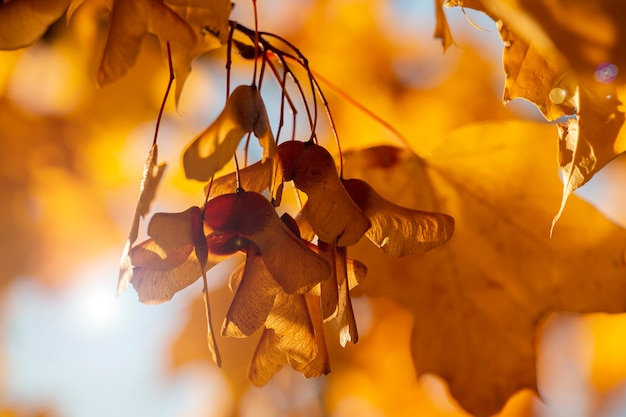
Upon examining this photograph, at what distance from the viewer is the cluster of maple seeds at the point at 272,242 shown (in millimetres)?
469

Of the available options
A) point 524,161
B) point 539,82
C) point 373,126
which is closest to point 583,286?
point 524,161

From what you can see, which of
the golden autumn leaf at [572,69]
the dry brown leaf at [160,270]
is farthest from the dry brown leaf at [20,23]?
the golden autumn leaf at [572,69]

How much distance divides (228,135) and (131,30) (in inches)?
3.6

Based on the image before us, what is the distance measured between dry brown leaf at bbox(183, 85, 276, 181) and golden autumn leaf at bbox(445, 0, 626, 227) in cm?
16

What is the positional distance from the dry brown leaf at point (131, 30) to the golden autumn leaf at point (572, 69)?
0.63 feet

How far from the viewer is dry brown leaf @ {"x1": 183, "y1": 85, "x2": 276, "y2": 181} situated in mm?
422

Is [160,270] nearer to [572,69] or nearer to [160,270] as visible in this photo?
[160,270]

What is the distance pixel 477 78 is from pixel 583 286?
38cm

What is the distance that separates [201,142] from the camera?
44 centimetres

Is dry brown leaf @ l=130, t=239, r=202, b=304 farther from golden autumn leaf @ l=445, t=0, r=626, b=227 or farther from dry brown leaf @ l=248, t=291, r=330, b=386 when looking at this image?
golden autumn leaf @ l=445, t=0, r=626, b=227

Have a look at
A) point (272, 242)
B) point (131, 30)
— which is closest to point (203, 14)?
point (131, 30)

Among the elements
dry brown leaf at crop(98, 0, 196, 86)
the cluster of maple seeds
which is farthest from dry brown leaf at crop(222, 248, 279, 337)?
dry brown leaf at crop(98, 0, 196, 86)

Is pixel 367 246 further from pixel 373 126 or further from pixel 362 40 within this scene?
pixel 362 40

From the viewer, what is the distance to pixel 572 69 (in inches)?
16.9
